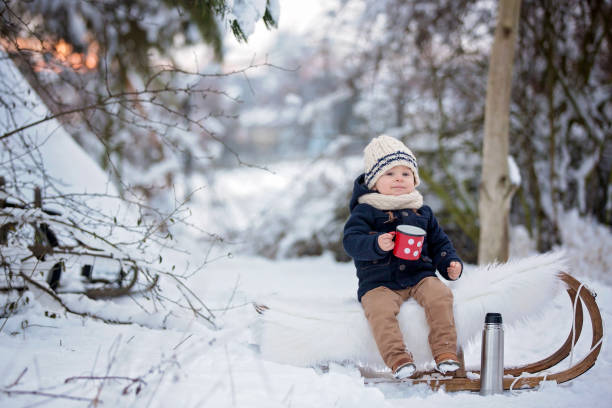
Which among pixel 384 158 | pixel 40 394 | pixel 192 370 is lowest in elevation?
pixel 40 394

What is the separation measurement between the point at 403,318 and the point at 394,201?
0.63 m

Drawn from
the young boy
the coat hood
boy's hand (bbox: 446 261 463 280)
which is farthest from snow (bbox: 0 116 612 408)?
the coat hood

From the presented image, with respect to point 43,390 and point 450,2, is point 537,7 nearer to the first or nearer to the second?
point 450,2

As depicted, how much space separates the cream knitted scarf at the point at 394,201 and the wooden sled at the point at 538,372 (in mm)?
836

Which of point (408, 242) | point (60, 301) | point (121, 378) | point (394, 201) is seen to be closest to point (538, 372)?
point (408, 242)

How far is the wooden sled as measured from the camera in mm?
2402

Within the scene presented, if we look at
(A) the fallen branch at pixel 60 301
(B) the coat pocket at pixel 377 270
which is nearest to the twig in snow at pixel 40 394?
(A) the fallen branch at pixel 60 301

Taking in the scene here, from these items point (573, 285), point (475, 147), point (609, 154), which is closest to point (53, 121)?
point (573, 285)

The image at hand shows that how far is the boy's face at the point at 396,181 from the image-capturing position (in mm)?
2686

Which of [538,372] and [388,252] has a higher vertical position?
[388,252]

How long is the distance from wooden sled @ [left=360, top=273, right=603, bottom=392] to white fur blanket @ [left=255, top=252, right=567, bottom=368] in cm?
8

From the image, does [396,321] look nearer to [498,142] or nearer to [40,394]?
[40,394]

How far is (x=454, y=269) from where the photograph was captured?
2625mm

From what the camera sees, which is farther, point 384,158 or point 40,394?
point 384,158
